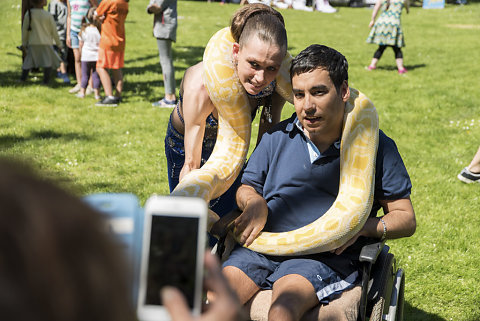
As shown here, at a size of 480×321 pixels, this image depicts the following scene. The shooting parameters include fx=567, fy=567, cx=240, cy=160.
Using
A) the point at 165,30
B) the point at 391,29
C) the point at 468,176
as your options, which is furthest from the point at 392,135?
the point at 391,29

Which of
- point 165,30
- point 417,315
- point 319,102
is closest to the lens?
point 319,102

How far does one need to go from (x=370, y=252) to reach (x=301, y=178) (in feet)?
1.92

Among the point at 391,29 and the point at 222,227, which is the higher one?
the point at 222,227

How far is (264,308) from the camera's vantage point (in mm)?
2838

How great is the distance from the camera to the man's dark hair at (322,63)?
3074 millimetres

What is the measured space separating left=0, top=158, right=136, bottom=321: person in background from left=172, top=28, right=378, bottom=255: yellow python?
2161mm

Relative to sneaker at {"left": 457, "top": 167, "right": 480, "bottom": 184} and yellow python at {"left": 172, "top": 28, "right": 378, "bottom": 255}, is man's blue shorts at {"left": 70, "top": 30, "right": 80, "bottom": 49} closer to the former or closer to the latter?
sneaker at {"left": 457, "top": 167, "right": 480, "bottom": 184}

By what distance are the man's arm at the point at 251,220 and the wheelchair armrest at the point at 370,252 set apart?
58 centimetres

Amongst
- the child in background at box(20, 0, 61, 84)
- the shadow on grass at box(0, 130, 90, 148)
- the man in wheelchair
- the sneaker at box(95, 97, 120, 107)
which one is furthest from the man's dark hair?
the child in background at box(20, 0, 61, 84)

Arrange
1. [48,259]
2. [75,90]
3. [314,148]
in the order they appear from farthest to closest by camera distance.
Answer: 1. [75,90]
2. [314,148]
3. [48,259]

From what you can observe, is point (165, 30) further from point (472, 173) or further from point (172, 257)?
point (172, 257)

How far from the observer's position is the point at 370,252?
276 cm

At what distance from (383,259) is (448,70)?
10.1 metres

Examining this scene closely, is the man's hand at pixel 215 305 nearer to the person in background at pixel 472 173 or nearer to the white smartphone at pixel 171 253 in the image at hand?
the white smartphone at pixel 171 253
